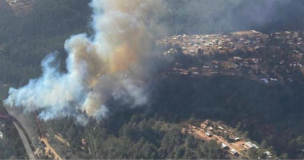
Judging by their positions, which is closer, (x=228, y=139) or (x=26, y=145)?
(x=26, y=145)

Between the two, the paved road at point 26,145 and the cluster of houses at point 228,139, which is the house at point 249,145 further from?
the paved road at point 26,145

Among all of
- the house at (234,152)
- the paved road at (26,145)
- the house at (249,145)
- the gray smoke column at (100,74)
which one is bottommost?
the house at (234,152)

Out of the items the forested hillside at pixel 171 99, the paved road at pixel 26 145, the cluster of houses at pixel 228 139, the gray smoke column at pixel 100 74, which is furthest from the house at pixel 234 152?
the paved road at pixel 26 145

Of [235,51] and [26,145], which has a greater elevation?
[235,51]

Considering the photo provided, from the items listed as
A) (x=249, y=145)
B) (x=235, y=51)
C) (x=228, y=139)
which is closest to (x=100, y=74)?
(x=228, y=139)

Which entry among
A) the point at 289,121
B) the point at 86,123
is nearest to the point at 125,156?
the point at 86,123

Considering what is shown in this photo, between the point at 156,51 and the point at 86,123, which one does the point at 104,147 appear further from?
the point at 156,51

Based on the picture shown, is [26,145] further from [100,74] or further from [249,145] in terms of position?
[249,145]

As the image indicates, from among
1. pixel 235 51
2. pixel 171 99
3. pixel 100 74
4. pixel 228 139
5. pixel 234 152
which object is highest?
pixel 235 51

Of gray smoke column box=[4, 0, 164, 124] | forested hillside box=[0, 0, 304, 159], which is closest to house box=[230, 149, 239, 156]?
forested hillside box=[0, 0, 304, 159]
